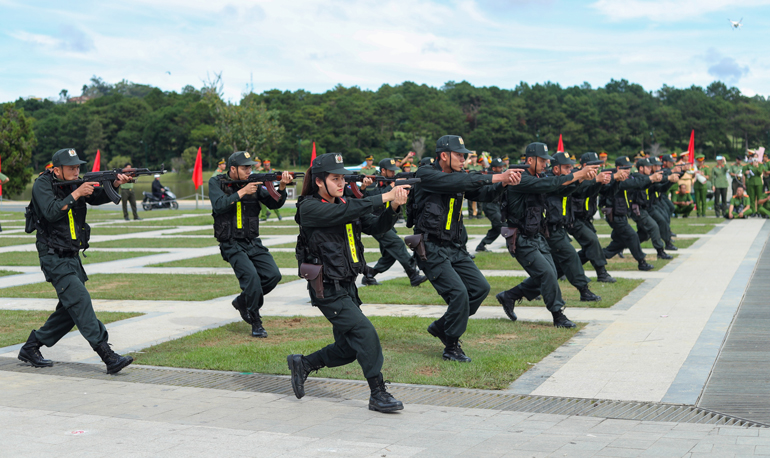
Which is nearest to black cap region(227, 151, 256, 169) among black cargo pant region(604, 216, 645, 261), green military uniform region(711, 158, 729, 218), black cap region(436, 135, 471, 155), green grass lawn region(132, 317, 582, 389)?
green grass lawn region(132, 317, 582, 389)

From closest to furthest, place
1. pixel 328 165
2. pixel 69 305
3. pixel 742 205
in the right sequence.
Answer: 1. pixel 328 165
2. pixel 69 305
3. pixel 742 205

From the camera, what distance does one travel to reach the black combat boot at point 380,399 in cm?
565

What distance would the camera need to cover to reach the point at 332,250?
5898mm

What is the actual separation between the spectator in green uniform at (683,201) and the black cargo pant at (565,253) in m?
17.2

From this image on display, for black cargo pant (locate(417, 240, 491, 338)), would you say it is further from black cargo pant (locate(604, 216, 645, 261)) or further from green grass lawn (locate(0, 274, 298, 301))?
black cargo pant (locate(604, 216, 645, 261))

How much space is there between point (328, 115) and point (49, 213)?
98531mm

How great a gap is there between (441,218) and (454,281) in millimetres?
619

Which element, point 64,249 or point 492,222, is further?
point 492,222

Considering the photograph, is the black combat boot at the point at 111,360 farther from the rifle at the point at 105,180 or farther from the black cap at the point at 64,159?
the black cap at the point at 64,159

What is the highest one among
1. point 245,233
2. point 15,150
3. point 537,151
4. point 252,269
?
point 15,150

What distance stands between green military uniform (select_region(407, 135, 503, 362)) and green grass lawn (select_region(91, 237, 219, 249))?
42.9ft

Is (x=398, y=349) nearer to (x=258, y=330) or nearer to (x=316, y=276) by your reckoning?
(x=258, y=330)

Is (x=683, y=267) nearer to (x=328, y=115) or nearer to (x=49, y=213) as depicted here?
(x=49, y=213)

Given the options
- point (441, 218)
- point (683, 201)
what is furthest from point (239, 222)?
point (683, 201)
